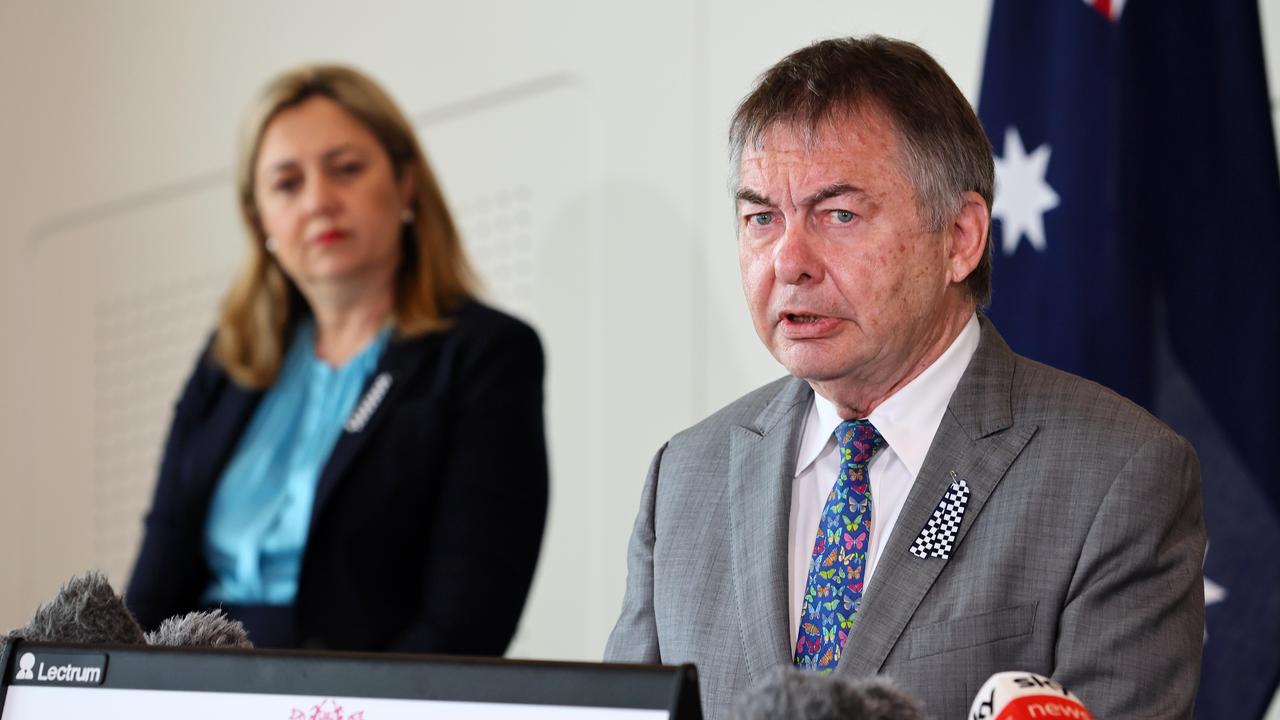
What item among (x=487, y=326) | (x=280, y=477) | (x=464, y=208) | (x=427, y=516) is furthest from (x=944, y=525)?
(x=464, y=208)

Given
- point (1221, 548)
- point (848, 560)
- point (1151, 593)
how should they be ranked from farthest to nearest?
1. point (1221, 548)
2. point (848, 560)
3. point (1151, 593)

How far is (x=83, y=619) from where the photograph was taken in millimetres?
1334

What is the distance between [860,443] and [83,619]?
37.1 inches

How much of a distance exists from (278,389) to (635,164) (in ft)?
3.29

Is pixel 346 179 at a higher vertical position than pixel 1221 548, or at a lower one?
higher

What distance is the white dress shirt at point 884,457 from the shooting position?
185 centimetres

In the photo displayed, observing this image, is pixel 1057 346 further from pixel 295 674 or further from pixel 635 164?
pixel 295 674

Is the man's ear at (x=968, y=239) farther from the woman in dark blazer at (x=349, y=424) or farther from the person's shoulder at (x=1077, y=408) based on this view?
the woman in dark blazer at (x=349, y=424)

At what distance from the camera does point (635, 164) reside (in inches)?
147

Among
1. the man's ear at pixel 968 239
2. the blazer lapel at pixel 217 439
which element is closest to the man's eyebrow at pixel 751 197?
the man's ear at pixel 968 239

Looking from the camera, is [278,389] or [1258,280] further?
[278,389]

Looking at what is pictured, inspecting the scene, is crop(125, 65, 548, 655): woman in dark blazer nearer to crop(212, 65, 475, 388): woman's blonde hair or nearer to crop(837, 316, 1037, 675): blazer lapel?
crop(212, 65, 475, 388): woman's blonde hair

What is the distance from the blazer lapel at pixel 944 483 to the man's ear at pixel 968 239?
0.10m

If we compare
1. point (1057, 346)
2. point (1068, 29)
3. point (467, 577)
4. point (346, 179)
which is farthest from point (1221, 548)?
point (346, 179)
